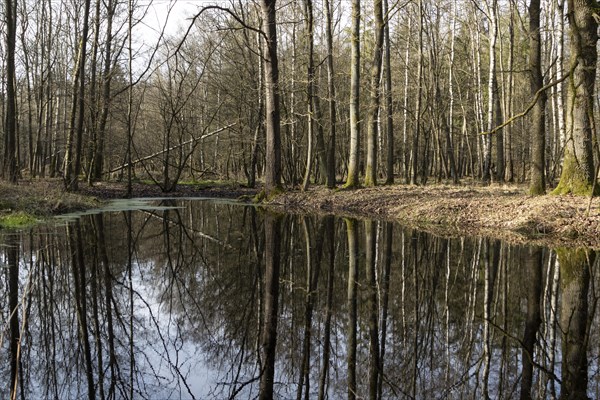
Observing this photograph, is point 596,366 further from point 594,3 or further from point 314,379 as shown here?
point 594,3

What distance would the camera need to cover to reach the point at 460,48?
3947cm

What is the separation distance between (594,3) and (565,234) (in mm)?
6367

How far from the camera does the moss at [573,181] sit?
13.2m

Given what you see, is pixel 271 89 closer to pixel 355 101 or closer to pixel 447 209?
pixel 355 101

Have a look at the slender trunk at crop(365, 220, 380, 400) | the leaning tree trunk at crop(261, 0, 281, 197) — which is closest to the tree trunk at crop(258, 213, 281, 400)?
the slender trunk at crop(365, 220, 380, 400)

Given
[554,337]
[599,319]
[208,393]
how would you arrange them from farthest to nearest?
[599,319] < [554,337] < [208,393]

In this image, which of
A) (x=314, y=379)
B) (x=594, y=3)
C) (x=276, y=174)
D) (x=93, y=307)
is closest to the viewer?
(x=314, y=379)

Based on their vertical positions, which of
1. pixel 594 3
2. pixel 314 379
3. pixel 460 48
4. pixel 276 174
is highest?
pixel 460 48

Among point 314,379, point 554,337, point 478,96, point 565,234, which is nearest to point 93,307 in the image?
point 314,379

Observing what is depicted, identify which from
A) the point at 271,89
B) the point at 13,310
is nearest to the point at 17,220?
the point at 271,89

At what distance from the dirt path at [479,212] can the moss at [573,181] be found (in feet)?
1.95

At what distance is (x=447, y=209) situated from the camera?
47.6ft

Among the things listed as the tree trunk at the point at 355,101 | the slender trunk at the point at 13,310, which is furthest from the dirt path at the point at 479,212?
the slender trunk at the point at 13,310

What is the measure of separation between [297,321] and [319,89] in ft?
76.2
